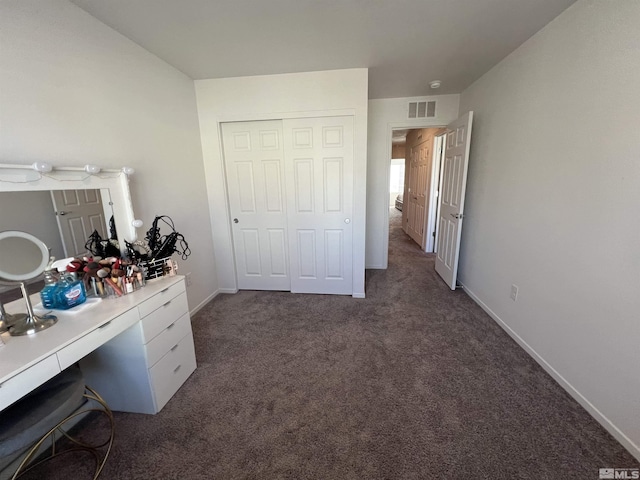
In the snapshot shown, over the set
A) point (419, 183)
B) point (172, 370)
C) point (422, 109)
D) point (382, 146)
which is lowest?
point (172, 370)

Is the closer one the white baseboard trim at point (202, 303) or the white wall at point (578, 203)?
the white wall at point (578, 203)

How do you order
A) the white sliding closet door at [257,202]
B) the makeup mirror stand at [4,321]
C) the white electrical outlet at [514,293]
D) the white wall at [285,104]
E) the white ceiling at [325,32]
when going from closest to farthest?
the makeup mirror stand at [4,321] → the white ceiling at [325,32] → the white electrical outlet at [514,293] → the white wall at [285,104] → the white sliding closet door at [257,202]

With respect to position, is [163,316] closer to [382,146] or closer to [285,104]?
[285,104]

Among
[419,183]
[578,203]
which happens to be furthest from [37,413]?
[419,183]

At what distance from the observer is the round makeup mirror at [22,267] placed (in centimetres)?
116

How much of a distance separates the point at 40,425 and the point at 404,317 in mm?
2532

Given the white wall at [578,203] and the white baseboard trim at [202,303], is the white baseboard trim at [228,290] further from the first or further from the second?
the white wall at [578,203]

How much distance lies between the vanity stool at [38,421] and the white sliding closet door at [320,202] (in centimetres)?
215

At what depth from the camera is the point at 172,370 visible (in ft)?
5.57

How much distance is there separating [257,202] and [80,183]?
1723 mm

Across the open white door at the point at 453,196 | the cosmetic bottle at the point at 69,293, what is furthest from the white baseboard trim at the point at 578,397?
the cosmetic bottle at the point at 69,293

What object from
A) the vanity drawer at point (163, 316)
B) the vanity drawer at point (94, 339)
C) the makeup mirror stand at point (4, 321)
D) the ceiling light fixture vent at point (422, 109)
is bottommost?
the vanity drawer at point (163, 316)

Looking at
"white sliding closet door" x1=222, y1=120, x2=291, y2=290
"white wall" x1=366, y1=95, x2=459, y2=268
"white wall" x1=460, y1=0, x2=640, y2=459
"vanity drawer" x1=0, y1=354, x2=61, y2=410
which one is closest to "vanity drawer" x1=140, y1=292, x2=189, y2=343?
"vanity drawer" x1=0, y1=354, x2=61, y2=410

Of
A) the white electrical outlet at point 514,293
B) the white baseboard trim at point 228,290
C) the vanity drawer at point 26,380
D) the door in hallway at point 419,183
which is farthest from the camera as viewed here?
the door in hallway at point 419,183
